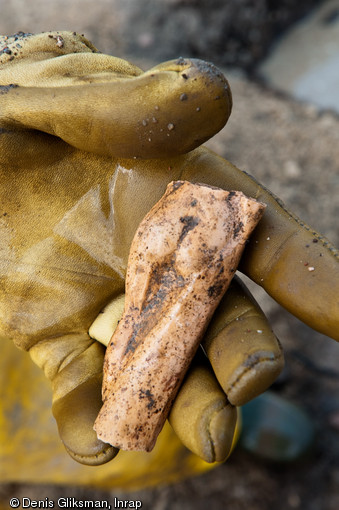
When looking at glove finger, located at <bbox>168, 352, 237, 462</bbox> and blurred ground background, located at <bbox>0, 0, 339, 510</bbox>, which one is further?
blurred ground background, located at <bbox>0, 0, 339, 510</bbox>

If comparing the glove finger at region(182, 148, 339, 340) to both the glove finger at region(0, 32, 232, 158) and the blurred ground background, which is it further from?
the blurred ground background
